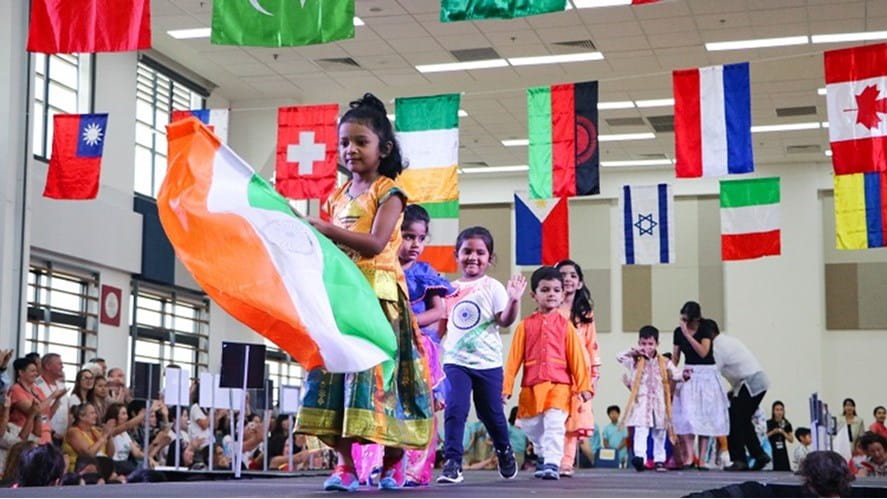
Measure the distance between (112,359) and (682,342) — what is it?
7.88 m

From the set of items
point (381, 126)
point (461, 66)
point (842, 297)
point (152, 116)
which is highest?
point (461, 66)

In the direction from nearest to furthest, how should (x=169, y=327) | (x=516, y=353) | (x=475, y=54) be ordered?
(x=516, y=353), (x=475, y=54), (x=169, y=327)

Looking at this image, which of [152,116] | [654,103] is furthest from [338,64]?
[654,103]

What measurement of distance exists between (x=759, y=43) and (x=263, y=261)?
1365 centimetres

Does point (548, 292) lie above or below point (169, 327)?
below

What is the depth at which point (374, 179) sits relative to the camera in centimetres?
423

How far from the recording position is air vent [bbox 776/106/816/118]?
19.3m

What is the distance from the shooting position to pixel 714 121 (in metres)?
11.8

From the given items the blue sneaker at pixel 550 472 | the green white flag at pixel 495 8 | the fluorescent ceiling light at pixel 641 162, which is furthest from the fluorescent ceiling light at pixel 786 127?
the blue sneaker at pixel 550 472

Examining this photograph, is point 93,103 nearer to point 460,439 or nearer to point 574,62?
point 574,62

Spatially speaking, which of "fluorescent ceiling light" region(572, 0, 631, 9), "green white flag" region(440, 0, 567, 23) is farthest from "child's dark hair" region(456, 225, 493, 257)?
"fluorescent ceiling light" region(572, 0, 631, 9)

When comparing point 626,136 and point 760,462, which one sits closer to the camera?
point 760,462

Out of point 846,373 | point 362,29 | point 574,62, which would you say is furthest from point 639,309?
point 362,29

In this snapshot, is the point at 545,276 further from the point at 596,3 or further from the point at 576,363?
the point at 596,3
